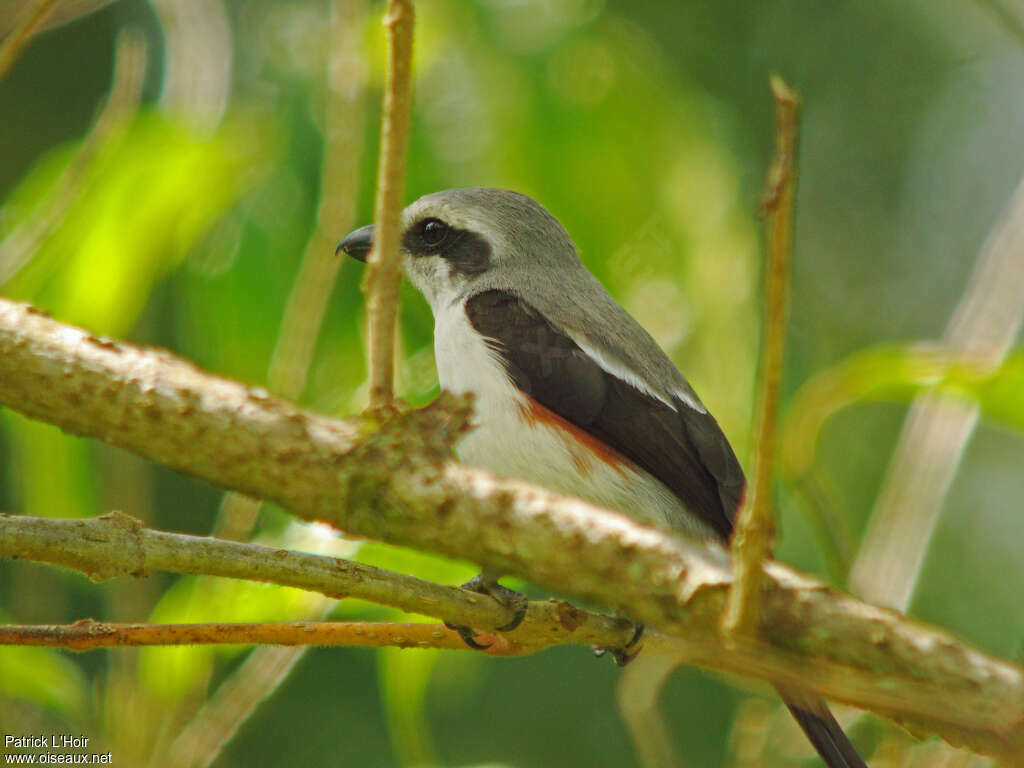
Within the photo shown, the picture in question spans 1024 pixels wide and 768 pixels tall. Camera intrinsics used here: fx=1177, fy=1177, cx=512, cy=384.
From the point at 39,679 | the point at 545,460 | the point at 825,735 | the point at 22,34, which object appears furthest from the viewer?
the point at 545,460

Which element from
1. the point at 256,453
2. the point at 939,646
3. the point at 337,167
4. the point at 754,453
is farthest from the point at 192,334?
the point at 939,646

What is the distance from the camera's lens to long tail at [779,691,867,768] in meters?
3.03

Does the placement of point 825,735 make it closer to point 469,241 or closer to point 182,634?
point 182,634

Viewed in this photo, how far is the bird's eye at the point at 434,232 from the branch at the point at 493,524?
2925 millimetres

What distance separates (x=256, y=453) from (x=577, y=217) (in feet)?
9.13

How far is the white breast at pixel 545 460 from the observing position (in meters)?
3.66

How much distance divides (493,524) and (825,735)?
6.28ft

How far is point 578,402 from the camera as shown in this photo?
3.82m

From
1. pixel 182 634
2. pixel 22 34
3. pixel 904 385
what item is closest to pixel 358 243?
pixel 22 34

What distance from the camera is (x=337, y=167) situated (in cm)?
369

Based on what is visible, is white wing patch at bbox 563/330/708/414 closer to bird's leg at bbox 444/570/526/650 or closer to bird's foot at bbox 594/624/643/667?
bird's foot at bbox 594/624/643/667

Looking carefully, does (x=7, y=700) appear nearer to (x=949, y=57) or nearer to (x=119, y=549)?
(x=119, y=549)

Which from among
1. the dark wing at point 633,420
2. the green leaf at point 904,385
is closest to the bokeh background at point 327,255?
the green leaf at point 904,385

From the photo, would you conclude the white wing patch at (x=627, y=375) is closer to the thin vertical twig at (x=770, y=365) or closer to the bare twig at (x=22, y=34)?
the bare twig at (x=22, y=34)
